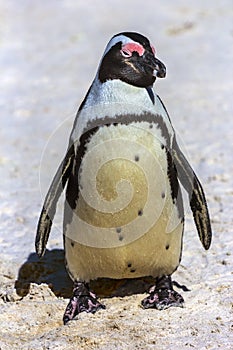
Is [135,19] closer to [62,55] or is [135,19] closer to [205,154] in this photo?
[62,55]

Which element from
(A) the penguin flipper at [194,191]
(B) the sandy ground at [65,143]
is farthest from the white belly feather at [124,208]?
(B) the sandy ground at [65,143]

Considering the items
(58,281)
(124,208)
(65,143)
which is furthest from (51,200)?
(65,143)

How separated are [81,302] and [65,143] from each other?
2.37 meters

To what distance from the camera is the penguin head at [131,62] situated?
Result: 279cm

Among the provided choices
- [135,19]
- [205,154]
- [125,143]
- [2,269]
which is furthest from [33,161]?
[135,19]

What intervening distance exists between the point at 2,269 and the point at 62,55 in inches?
161

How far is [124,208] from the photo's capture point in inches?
113

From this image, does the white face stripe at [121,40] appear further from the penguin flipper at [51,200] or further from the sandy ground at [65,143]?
the sandy ground at [65,143]

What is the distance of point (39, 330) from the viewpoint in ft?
9.70

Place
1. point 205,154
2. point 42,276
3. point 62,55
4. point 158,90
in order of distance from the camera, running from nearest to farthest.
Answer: point 42,276 < point 205,154 < point 158,90 < point 62,55

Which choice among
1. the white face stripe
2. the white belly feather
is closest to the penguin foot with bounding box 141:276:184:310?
the white belly feather

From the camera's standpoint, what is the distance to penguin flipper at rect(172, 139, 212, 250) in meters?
3.02

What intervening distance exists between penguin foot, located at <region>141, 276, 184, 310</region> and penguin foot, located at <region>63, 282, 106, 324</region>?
0.19 m

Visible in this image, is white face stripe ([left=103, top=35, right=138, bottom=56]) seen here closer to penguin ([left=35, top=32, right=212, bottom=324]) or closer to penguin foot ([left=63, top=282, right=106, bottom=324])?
penguin ([left=35, top=32, right=212, bottom=324])
